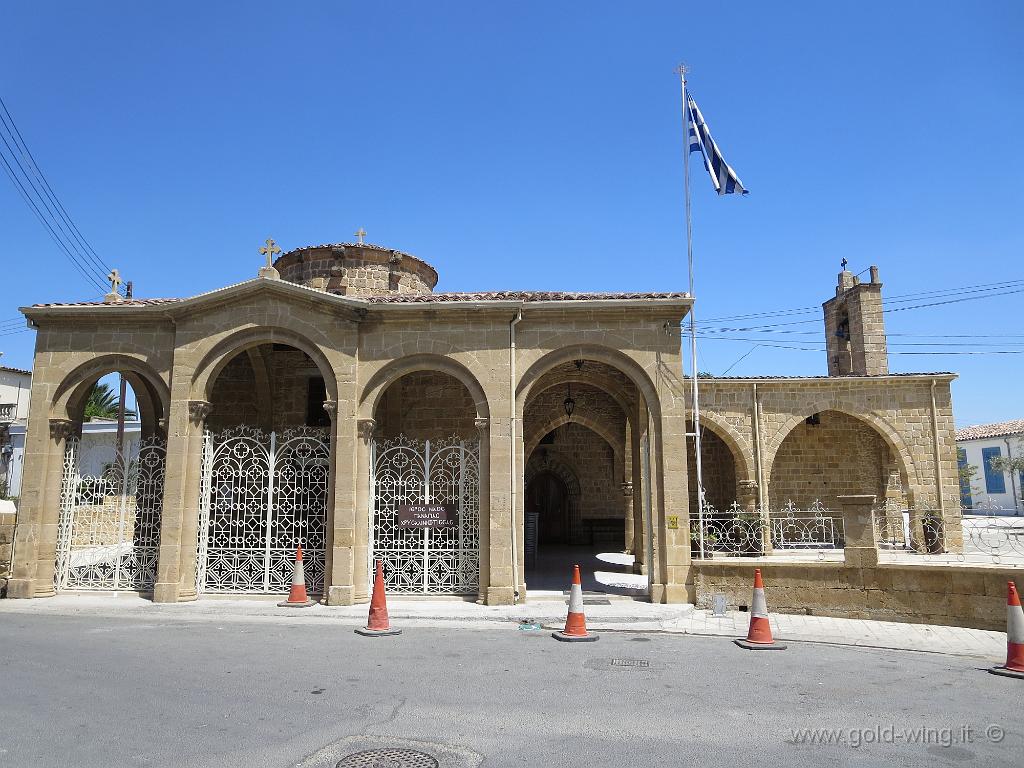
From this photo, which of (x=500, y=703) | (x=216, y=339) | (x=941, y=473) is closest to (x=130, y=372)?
(x=216, y=339)

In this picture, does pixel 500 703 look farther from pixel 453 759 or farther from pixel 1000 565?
pixel 1000 565

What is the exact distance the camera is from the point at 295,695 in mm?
6445

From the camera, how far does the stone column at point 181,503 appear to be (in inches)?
484

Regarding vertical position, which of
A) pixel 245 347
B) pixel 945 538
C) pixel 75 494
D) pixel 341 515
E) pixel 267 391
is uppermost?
pixel 245 347

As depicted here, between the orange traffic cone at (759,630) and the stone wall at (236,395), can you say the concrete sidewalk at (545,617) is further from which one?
the stone wall at (236,395)

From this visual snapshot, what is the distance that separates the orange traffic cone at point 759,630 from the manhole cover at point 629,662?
1.65m

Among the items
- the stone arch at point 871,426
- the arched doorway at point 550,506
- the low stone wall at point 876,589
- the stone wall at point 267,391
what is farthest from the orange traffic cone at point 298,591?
the arched doorway at point 550,506

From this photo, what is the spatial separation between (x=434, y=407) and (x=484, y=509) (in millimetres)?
4503

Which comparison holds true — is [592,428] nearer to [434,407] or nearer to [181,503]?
[434,407]

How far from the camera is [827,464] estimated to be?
859 inches

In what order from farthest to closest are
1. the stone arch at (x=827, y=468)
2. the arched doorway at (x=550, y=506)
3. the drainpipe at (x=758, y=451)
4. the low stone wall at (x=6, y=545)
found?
the arched doorway at (x=550, y=506) → the stone arch at (x=827, y=468) → the drainpipe at (x=758, y=451) → the low stone wall at (x=6, y=545)

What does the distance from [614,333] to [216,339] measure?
711 centimetres

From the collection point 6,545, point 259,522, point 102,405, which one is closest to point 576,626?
point 259,522

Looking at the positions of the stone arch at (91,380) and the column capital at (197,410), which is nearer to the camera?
the column capital at (197,410)
